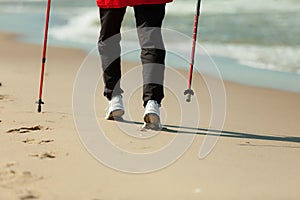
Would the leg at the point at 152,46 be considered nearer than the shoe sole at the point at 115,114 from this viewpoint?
Yes

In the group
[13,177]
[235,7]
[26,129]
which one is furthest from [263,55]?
[235,7]

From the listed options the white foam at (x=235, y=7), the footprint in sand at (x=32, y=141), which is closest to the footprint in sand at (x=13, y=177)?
the footprint in sand at (x=32, y=141)

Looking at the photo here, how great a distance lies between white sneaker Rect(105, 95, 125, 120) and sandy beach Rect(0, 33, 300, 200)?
0.35ft

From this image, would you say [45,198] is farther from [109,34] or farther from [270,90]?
[270,90]

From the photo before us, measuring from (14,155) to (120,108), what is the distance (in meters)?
1.29

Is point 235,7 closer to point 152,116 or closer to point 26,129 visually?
point 152,116

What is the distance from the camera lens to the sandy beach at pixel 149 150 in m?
3.55

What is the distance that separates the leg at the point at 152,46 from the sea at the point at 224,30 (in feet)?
9.41

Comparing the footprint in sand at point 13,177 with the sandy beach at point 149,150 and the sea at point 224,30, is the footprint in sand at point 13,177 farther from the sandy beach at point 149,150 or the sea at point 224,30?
the sea at point 224,30

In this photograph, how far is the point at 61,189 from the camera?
3498 millimetres

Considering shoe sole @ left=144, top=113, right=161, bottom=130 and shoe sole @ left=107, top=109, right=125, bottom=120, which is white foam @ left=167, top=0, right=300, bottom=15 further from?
shoe sole @ left=144, top=113, right=161, bottom=130

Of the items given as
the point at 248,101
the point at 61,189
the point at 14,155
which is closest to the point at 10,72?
the point at 248,101

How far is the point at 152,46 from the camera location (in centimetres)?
493

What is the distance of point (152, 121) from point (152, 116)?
2.0 inches
